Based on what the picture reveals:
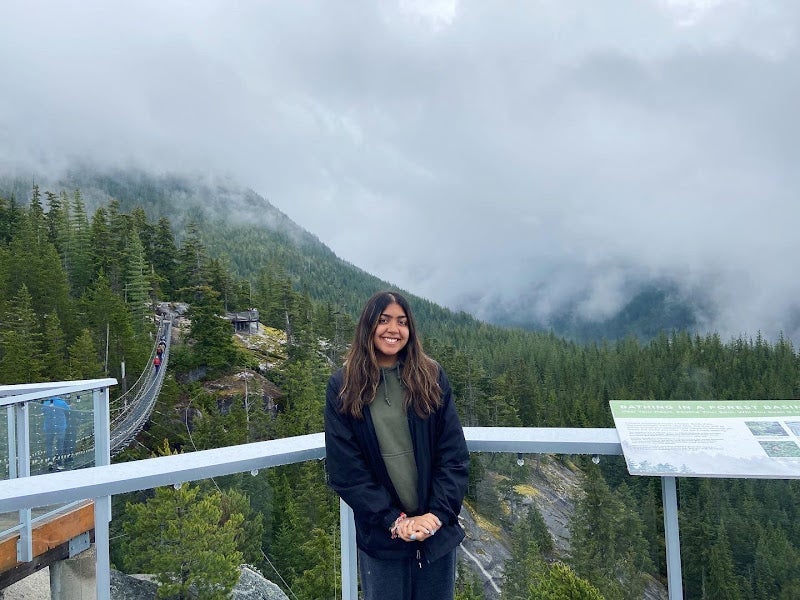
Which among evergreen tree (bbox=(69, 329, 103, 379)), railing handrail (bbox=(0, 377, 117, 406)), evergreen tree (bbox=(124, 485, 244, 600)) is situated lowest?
evergreen tree (bbox=(69, 329, 103, 379))

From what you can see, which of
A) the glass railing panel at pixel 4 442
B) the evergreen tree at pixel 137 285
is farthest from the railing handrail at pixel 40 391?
the evergreen tree at pixel 137 285

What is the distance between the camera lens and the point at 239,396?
38.8 m

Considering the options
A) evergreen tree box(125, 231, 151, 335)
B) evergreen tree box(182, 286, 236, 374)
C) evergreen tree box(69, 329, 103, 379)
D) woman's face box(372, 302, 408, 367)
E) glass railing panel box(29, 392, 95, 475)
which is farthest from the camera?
evergreen tree box(125, 231, 151, 335)

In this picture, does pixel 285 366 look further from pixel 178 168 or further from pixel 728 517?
pixel 178 168

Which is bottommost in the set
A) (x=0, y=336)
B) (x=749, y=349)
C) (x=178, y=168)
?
(x=749, y=349)

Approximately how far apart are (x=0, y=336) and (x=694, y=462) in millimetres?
39634

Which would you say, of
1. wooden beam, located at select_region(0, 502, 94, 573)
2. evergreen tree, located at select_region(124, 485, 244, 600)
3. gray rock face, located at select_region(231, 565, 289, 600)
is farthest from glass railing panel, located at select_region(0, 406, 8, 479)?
gray rock face, located at select_region(231, 565, 289, 600)

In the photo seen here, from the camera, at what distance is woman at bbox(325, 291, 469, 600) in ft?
6.59

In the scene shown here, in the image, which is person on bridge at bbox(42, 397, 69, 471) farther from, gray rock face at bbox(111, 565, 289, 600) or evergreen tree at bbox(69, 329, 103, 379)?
evergreen tree at bbox(69, 329, 103, 379)

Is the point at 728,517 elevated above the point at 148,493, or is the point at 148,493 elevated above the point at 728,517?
the point at 148,493

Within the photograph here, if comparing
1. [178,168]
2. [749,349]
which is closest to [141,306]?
[749,349]

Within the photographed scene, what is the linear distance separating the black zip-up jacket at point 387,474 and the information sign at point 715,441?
25.7 inches

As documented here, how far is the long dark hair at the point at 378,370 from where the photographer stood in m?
2.06

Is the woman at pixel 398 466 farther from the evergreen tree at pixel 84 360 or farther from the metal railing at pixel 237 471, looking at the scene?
the evergreen tree at pixel 84 360
